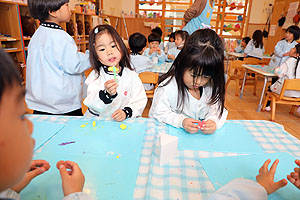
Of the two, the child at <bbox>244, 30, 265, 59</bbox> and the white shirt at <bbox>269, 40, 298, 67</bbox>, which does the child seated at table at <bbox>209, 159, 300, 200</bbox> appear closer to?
the white shirt at <bbox>269, 40, 298, 67</bbox>

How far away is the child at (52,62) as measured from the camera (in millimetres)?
1229

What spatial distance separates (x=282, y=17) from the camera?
5.79 meters

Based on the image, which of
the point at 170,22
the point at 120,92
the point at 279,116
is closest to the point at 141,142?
the point at 120,92

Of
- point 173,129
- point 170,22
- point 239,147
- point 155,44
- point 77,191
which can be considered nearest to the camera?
point 77,191

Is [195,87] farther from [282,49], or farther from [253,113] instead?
[282,49]

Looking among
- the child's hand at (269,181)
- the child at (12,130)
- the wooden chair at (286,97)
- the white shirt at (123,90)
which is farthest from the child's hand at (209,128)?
the wooden chair at (286,97)

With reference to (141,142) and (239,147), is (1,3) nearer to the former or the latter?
(141,142)

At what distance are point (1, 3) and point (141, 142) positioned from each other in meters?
2.74

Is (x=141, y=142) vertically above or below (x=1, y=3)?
below

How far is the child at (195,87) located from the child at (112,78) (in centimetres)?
15

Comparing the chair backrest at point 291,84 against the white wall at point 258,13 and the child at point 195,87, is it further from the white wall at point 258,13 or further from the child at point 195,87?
the white wall at point 258,13

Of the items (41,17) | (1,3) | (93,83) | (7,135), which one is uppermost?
(1,3)

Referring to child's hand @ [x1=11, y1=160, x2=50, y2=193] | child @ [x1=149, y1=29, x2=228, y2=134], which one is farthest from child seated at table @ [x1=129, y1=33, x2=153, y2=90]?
child's hand @ [x1=11, y1=160, x2=50, y2=193]

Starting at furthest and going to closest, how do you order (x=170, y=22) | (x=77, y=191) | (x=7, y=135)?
(x=170, y=22) < (x=77, y=191) < (x=7, y=135)
